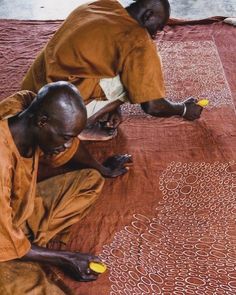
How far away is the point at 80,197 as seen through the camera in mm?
1736

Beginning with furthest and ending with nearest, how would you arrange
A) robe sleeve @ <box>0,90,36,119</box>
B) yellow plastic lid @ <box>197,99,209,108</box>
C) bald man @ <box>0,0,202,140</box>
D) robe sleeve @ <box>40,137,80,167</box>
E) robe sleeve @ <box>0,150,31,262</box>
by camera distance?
yellow plastic lid @ <box>197,99,209,108</box> < bald man @ <box>0,0,202,140</box> < robe sleeve @ <box>40,137,80,167</box> < robe sleeve @ <box>0,90,36,119</box> < robe sleeve @ <box>0,150,31,262</box>

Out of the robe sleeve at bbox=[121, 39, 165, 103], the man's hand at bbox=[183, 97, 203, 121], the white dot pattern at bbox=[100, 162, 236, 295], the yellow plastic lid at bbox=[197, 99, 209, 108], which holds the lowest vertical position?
the white dot pattern at bbox=[100, 162, 236, 295]

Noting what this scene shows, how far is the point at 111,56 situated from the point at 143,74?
0.48 feet

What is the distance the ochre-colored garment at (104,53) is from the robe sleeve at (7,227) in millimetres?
727

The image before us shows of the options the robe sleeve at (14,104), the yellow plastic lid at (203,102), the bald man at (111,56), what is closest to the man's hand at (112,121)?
the bald man at (111,56)

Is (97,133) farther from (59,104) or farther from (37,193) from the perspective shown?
(59,104)

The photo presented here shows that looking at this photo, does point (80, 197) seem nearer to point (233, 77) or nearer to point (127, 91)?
point (127, 91)

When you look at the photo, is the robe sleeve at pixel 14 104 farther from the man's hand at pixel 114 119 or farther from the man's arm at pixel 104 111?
the man's hand at pixel 114 119

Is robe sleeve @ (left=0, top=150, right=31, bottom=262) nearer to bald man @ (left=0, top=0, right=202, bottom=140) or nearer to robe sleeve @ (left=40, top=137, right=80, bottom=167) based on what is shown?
robe sleeve @ (left=40, top=137, right=80, bottom=167)

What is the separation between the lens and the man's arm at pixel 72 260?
1438mm

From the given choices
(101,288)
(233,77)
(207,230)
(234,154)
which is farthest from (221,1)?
(101,288)

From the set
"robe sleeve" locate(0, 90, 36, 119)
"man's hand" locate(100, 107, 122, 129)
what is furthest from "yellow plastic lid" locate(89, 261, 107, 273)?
"man's hand" locate(100, 107, 122, 129)

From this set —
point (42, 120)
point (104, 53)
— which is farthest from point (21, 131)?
point (104, 53)

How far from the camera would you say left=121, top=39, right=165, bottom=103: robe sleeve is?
5.82ft
